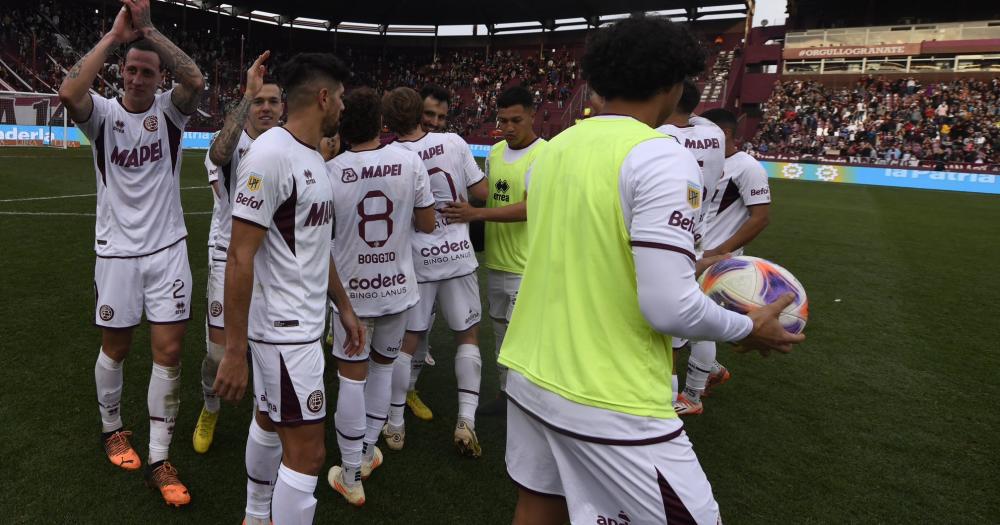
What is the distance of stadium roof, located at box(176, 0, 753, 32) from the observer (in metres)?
43.1

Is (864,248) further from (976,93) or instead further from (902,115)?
(976,93)

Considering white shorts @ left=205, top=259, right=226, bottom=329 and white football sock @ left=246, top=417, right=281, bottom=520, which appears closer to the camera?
white football sock @ left=246, top=417, right=281, bottom=520

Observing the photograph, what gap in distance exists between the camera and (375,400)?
3.77m

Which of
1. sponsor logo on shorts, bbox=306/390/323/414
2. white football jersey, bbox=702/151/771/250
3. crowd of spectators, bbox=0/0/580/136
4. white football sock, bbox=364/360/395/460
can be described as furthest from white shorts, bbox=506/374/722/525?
crowd of spectators, bbox=0/0/580/136

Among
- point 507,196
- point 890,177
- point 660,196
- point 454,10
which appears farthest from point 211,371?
point 454,10

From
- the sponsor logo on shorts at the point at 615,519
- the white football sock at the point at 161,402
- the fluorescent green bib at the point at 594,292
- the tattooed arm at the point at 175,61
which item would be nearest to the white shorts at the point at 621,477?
the sponsor logo on shorts at the point at 615,519

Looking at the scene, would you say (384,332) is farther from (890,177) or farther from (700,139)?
(890,177)

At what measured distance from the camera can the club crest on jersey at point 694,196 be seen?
68.2 inches

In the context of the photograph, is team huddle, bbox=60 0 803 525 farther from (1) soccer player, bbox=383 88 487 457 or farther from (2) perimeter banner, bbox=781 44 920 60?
(2) perimeter banner, bbox=781 44 920 60

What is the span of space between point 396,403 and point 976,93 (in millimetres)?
39689

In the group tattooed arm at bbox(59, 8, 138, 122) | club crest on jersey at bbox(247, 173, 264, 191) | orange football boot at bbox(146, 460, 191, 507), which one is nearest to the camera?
club crest on jersey at bbox(247, 173, 264, 191)

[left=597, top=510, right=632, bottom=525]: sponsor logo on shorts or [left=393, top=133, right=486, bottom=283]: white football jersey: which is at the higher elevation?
[left=393, top=133, right=486, bottom=283]: white football jersey

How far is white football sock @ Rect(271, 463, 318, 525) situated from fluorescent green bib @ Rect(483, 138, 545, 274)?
2295mm

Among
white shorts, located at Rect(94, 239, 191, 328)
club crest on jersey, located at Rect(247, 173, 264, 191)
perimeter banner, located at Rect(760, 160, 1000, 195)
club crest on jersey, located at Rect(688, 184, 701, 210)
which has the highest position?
perimeter banner, located at Rect(760, 160, 1000, 195)
